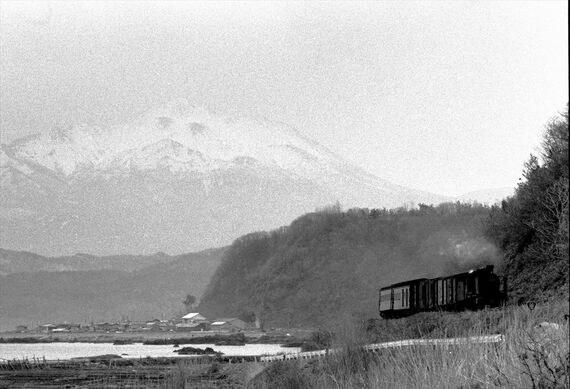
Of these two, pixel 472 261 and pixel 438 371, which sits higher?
pixel 472 261

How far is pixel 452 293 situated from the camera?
190ft

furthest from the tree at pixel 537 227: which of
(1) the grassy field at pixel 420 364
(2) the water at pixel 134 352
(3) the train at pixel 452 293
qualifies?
(2) the water at pixel 134 352

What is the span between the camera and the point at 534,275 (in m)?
57.6

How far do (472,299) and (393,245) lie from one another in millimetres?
138589

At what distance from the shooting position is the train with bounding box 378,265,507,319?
54.5 metres

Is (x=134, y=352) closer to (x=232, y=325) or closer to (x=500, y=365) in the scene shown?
(x=232, y=325)

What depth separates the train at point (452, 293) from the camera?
54.5m

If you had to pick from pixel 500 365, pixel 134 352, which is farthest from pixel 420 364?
pixel 134 352

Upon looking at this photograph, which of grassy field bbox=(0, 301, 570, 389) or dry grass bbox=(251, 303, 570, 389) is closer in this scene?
dry grass bbox=(251, 303, 570, 389)

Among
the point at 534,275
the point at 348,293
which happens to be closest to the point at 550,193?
the point at 534,275

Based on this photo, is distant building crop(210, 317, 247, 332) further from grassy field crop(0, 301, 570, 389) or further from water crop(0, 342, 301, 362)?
grassy field crop(0, 301, 570, 389)

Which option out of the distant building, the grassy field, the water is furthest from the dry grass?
the distant building

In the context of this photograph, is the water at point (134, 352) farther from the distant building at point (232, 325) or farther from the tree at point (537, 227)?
the distant building at point (232, 325)

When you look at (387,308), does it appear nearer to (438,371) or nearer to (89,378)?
(89,378)
